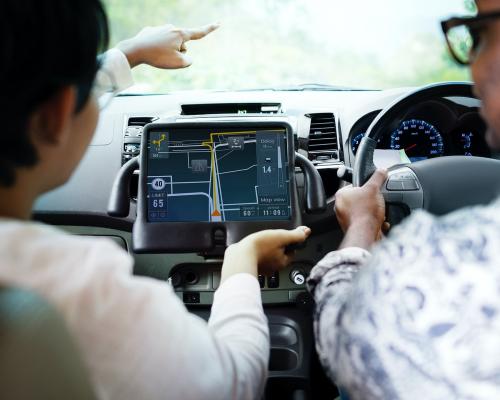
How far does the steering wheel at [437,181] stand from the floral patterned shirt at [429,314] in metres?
1.00

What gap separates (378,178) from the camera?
1.75 metres

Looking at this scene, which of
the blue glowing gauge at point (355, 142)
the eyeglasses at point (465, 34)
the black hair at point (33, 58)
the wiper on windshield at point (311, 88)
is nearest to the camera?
the black hair at point (33, 58)

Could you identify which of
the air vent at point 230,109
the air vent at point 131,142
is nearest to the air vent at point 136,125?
the air vent at point 131,142

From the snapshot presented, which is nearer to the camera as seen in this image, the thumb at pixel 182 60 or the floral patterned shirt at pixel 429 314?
the floral patterned shirt at pixel 429 314

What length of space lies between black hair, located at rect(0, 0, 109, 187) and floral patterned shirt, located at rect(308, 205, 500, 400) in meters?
0.45

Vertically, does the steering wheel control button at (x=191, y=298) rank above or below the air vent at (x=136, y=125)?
below

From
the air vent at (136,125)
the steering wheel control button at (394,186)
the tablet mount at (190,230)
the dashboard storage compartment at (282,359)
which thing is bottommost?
the dashboard storage compartment at (282,359)

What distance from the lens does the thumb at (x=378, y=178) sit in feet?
5.61

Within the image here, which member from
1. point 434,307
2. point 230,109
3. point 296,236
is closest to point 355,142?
point 230,109

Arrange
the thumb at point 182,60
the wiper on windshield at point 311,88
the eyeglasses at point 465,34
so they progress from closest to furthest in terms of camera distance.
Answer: the eyeglasses at point 465,34 → the thumb at point 182,60 → the wiper on windshield at point 311,88

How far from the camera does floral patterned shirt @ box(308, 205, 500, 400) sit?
0.82m

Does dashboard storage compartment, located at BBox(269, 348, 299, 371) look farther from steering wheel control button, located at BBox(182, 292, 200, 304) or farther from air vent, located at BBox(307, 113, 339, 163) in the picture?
air vent, located at BBox(307, 113, 339, 163)

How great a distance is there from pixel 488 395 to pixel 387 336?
0.14m

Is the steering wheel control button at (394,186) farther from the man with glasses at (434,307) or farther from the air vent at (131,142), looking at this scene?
the air vent at (131,142)
